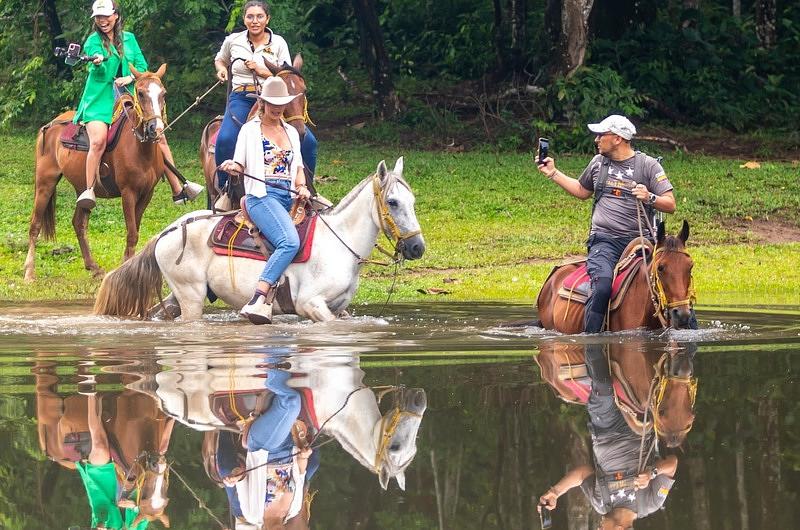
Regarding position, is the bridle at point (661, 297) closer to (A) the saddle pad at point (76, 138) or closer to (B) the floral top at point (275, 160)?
(B) the floral top at point (275, 160)

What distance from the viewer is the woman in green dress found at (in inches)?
606

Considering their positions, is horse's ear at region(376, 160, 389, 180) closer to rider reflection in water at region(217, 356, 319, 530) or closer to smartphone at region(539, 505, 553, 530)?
rider reflection in water at region(217, 356, 319, 530)

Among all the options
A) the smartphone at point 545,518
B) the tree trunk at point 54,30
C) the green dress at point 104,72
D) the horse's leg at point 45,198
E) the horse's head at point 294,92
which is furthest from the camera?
the tree trunk at point 54,30

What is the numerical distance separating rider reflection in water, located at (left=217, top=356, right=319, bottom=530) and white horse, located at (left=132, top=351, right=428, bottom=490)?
16cm

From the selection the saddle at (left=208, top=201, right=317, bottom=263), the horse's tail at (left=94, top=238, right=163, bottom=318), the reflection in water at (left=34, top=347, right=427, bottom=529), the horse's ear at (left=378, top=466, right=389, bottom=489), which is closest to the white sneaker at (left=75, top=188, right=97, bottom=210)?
the horse's tail at (left=94, top=238, right=163, bottom=318)

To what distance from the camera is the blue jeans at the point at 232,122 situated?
13.4m

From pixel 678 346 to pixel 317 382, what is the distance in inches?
117

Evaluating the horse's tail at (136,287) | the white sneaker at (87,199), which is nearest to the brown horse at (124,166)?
the white sneaker at (87,199)

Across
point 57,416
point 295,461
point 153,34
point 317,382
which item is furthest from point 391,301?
point 153,34

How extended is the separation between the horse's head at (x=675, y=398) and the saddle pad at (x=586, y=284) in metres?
0.98

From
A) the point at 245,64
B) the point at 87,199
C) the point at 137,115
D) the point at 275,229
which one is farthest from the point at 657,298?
the point at 87,199

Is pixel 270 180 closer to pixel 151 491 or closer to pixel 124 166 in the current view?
pixel 124 166

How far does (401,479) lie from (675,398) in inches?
97.0

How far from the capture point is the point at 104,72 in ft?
51.7
